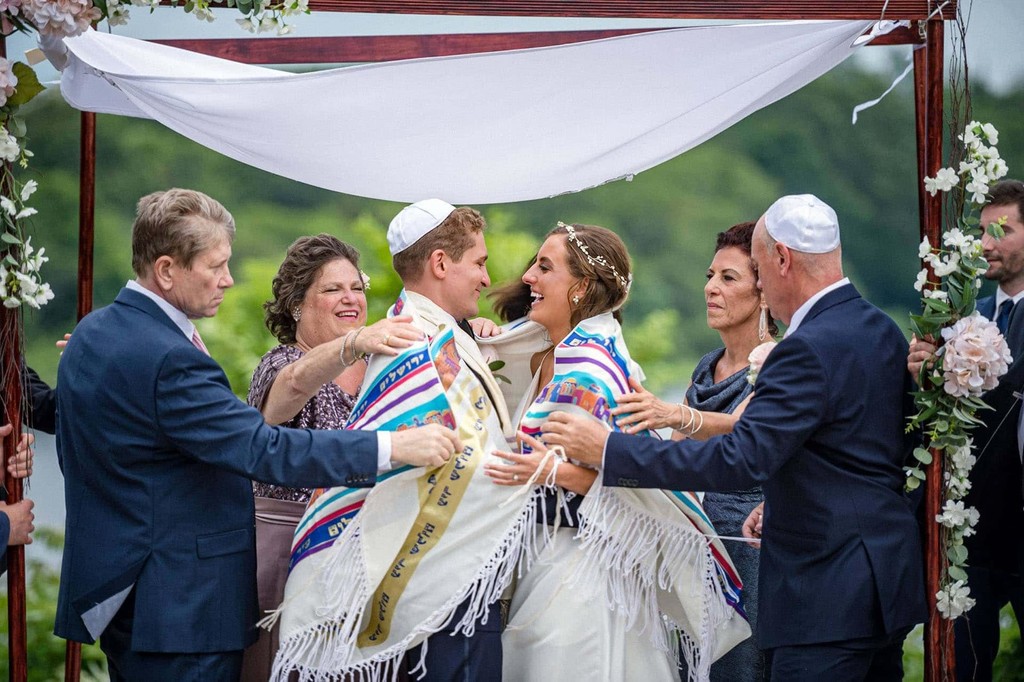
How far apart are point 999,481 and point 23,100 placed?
356cm

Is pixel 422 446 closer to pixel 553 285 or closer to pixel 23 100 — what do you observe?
pixel 553 285

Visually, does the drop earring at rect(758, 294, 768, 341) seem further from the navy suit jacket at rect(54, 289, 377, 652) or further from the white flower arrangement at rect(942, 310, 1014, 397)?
the navy suit jacket at rect(54, 289, 377, 652)

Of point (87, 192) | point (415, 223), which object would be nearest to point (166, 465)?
point (415, 223)

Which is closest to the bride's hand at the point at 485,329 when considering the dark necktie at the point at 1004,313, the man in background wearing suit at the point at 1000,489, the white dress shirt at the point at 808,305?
the white dress shirt at the point at 808,305

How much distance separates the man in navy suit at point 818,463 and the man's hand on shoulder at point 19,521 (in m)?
1.51

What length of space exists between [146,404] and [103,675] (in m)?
4.25

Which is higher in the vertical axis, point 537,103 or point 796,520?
point 537,103

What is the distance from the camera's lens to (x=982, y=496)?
4.18 meters

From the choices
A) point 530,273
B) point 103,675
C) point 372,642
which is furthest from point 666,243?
point 372,642

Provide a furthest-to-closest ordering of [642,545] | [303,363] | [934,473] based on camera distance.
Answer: [303,363] → [642,545] → [934,473]

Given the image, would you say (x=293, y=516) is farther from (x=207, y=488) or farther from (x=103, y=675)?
(x=103, y=675)

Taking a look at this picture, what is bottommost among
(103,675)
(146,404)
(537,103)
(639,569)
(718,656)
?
(103,675)

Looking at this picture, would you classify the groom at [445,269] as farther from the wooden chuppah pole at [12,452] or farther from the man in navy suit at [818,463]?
the wooden chuppah pole at [12,452]

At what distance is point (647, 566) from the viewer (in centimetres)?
335
